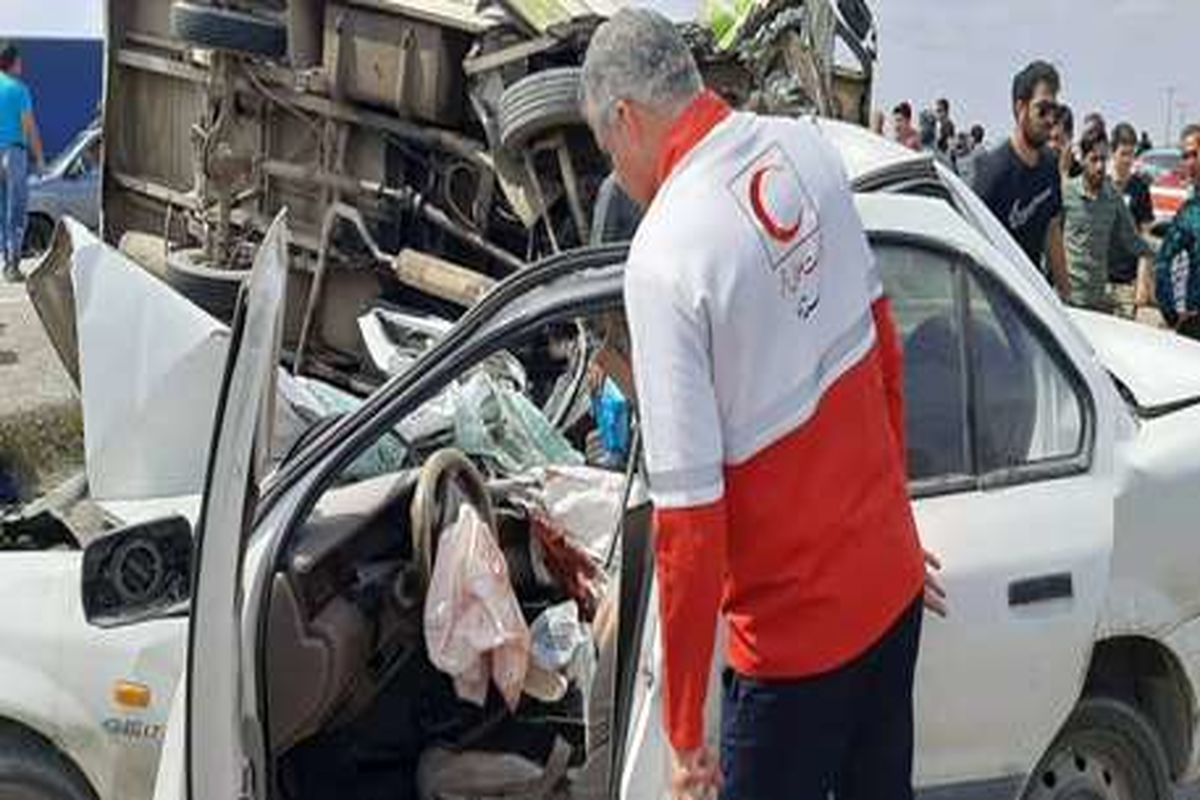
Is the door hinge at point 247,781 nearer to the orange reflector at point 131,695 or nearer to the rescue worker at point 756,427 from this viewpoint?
the orange reflector at point 131,695

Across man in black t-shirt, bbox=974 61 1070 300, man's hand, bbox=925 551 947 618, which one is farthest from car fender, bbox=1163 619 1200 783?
man in black t-shirt, bbox=974 61 1070 300

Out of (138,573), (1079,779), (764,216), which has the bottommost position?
(1079,779)

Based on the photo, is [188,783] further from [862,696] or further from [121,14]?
[121,14]

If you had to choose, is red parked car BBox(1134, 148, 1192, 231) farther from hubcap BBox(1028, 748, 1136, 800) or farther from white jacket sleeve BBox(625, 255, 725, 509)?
white jacket sleeve BBox(625, 255, 725, 509)

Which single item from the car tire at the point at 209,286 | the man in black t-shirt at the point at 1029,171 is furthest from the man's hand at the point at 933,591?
the car tire at the point at 209,286

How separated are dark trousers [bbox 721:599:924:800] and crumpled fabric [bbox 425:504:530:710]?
0.69 meters

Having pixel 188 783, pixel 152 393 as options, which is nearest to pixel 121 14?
pixel 152 393

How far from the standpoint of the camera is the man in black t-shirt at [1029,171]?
6.80m

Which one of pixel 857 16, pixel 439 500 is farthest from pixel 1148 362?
pixel 857 16

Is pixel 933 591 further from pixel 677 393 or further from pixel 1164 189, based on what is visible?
pixel 1164 189

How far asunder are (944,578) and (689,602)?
103cm

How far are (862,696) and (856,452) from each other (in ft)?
1.37

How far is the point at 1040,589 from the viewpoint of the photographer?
3.48 m

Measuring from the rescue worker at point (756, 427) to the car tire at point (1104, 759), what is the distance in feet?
3.49
